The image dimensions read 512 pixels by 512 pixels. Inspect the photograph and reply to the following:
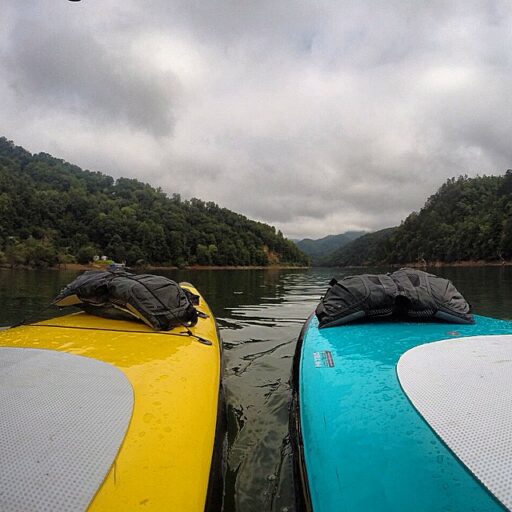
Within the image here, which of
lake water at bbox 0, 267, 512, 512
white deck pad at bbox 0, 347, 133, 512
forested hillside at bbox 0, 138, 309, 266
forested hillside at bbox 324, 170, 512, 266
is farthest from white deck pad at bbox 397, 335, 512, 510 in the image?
forested hillside at bbox 324, 170, 512, 266

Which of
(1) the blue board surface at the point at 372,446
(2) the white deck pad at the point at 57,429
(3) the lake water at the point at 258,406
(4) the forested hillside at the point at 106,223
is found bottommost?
(3) the lake water at the point at 258,406

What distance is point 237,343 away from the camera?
6641 millimetres

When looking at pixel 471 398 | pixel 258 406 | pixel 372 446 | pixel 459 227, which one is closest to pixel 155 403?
pixel 372 446

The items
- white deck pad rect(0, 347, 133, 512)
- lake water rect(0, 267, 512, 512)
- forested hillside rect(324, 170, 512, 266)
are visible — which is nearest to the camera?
white deck pad rect(0, 347, 133, 512)

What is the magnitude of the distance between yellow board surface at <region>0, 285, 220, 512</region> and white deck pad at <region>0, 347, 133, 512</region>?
0.24 feet

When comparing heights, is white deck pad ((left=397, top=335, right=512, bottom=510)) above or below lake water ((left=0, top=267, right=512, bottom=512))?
above

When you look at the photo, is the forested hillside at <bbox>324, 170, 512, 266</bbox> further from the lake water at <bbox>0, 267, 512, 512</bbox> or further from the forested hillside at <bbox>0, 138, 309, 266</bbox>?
the lake water at <bbox>0, 267, 512, 512</bbox>

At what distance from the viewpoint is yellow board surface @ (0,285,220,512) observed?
1.51 meters

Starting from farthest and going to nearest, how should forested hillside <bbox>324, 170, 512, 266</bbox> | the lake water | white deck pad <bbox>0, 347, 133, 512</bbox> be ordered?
forested hillside <bbox>324, 170, 512, 266</bbox>, the lake water, white deck pad <bbox>0, 347, 133, 512</bbox>

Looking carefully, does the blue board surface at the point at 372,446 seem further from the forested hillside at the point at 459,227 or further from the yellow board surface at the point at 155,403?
the forested hillside at the point at 459,227

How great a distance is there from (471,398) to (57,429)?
2227mm

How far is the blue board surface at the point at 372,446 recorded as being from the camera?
143 centimetres

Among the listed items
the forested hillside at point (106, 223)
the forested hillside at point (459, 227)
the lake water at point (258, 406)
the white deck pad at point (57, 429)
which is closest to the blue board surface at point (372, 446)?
the lake water at point (258, 406)

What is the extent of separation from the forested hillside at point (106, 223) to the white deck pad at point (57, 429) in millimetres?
56640
